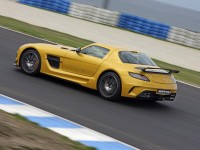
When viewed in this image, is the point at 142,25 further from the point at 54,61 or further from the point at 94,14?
the point at 54,61

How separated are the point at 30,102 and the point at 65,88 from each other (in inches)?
79.0

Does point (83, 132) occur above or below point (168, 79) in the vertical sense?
below

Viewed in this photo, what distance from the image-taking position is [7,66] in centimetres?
1324

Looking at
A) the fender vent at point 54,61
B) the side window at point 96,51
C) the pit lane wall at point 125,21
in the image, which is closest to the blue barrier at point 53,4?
the pit lane wall at point 125,21

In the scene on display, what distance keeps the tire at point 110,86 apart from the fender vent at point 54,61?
126 cm

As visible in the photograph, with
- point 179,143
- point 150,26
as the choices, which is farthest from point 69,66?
point 150,26

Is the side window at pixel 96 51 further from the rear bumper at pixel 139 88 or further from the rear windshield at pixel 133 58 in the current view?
the rear bumper at pixel 139 88

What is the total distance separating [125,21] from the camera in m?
30.1

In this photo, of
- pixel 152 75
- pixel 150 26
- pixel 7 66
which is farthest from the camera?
pixel 150 26

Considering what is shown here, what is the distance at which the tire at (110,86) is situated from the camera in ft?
36.1

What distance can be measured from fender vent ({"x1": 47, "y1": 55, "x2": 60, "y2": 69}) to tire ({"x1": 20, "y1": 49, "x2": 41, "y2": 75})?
0.28 m

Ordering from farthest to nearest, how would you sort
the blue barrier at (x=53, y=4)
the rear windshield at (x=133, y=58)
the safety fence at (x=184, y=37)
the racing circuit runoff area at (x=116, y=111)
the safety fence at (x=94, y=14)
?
the blue barrier at (x=53, y=4), the safety fence at (x=94, y=14), the safety fence at (x=184, y=37), the rear windshield at (x=133, y=58), the racing circuit runoff area at (x=116, y=111)

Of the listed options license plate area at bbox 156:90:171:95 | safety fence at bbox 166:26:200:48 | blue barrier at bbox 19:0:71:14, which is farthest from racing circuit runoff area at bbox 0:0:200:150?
blue barrier at bbox 19:0:71:14

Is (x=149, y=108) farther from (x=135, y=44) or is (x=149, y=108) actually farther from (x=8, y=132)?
(x=135, y=44)
